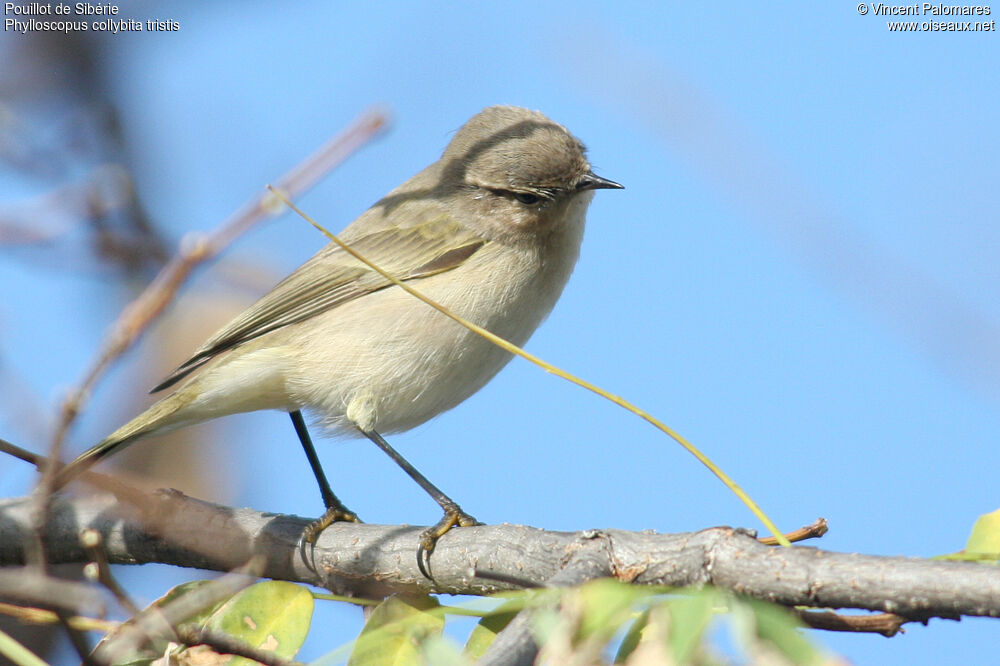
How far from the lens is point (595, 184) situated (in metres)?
4.68

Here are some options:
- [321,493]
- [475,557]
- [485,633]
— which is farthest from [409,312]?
[485,633]

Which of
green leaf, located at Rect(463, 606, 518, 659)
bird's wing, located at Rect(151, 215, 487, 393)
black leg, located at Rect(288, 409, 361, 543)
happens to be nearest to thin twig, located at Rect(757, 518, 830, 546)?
green leaf, located at Rect(463, 606, 518, 659)

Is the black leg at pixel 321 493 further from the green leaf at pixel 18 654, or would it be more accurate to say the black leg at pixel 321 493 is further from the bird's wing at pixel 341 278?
the green leaf at pixel 18 654

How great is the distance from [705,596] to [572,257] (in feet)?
10.8

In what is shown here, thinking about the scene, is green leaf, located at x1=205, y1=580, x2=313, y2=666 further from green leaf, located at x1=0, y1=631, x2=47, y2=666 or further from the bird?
the bird

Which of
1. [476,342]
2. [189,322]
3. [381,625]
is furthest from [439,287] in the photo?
[381,625]

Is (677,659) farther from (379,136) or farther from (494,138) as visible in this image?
(494,138)

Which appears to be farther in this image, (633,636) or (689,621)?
(633,636)

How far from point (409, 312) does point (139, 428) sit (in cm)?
121

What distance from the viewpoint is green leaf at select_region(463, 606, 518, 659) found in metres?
2.19

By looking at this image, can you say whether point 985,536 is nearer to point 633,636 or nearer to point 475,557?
point 633,636

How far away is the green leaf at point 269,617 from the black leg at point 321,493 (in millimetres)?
975

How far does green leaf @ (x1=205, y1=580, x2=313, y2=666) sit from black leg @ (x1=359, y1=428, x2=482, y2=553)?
702 millimetres

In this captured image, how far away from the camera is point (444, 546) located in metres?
3.07
